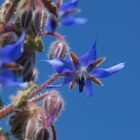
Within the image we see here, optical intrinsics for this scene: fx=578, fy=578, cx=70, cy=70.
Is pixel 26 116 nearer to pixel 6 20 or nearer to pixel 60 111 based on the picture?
pixel 60 111

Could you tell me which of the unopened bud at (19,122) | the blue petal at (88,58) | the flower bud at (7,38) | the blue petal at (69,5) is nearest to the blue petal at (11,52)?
the flower bud at (7,38)

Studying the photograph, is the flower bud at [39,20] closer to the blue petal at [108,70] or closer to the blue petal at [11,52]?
the blue petal at [11,52]

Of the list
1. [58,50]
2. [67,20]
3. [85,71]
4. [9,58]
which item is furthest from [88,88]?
[9,58]

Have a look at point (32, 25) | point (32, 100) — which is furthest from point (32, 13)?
point (32, 100)

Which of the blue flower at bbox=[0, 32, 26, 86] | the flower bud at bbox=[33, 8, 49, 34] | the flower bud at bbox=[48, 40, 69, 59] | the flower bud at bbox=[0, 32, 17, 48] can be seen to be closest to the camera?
the blue flower at bbox=[0, 32, 26, 86]

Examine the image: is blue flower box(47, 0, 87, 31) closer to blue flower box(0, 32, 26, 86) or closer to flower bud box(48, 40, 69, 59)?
flower bud box(48, 40, 69, 59)

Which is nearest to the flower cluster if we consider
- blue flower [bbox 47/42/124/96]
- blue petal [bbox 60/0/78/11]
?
blue flower [bbox 47/42/124/96]
